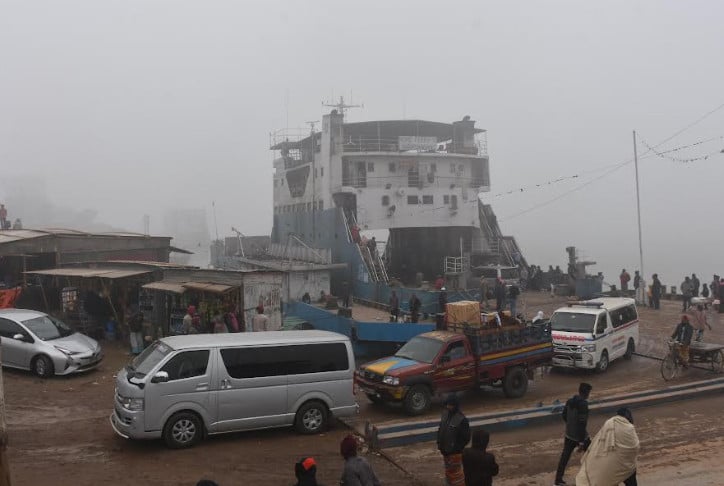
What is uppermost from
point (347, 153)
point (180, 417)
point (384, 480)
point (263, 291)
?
point (347, 153)

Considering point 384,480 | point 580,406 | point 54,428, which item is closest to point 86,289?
point 54,428

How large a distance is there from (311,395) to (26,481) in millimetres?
→ 3928

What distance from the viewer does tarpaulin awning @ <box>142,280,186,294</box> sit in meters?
14.5

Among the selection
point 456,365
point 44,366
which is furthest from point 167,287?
point 456,365

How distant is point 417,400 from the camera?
35.9 ft

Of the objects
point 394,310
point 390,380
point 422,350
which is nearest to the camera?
point 390,380

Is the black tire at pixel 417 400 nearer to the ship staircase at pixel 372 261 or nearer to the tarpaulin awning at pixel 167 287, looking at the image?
the tarpaulin awning at pixel 167 287

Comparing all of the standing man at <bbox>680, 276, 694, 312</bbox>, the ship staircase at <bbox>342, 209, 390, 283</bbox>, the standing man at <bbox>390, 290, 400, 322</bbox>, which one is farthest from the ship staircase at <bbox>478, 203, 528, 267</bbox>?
the standing man at <bbox>390, 290, 400, 322</bbox>

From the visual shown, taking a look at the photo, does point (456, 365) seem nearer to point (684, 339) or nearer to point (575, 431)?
point (575, 431)

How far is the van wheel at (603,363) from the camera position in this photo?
14.5m

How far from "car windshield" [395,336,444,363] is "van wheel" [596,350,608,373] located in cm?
510

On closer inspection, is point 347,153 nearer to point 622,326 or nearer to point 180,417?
point 622,326

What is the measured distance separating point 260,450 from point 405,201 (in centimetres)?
2140

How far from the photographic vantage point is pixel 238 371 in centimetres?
898
